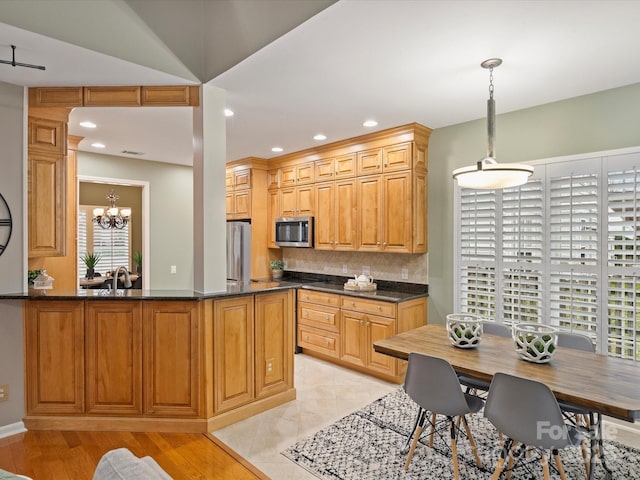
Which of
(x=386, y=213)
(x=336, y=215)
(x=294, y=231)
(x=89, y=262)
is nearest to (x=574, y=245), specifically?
(x=386, y=213)

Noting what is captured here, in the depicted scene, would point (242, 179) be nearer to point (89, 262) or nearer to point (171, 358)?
point (171, 358)

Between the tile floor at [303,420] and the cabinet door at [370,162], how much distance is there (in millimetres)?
2262

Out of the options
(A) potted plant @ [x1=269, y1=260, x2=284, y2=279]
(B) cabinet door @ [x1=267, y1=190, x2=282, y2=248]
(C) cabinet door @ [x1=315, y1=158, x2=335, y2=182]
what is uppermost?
(C) cabinet door @ [x1=315, y1=158, x2=335, y2=182]

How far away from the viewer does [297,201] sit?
17.1 ft

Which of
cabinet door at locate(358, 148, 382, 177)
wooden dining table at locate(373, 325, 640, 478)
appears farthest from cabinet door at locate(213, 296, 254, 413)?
cabinet door at locate(358, 148, 382, 177)

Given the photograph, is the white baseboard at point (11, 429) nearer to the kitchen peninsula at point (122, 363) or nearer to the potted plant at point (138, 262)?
the kitchen peninsula at point (122, 363)

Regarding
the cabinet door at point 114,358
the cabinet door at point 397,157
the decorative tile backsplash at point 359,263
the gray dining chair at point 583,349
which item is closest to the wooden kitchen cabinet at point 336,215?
the decorative tile backsplash at point 359,263

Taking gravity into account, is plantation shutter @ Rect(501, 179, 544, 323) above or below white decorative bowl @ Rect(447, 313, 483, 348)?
above

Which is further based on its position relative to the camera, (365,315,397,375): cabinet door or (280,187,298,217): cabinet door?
(280,187,298,217): cabinet door

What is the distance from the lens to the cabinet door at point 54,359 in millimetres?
2875

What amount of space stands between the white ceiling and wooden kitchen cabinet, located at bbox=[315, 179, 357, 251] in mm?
1065

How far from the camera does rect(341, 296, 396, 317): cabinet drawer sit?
3866 millimetres

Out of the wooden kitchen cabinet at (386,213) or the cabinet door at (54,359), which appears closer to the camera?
the cabinet door at (54,359)

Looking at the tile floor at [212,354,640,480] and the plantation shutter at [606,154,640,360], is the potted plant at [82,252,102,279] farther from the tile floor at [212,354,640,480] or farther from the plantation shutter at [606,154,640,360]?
the plantation shutter at [606,154,640,360]
